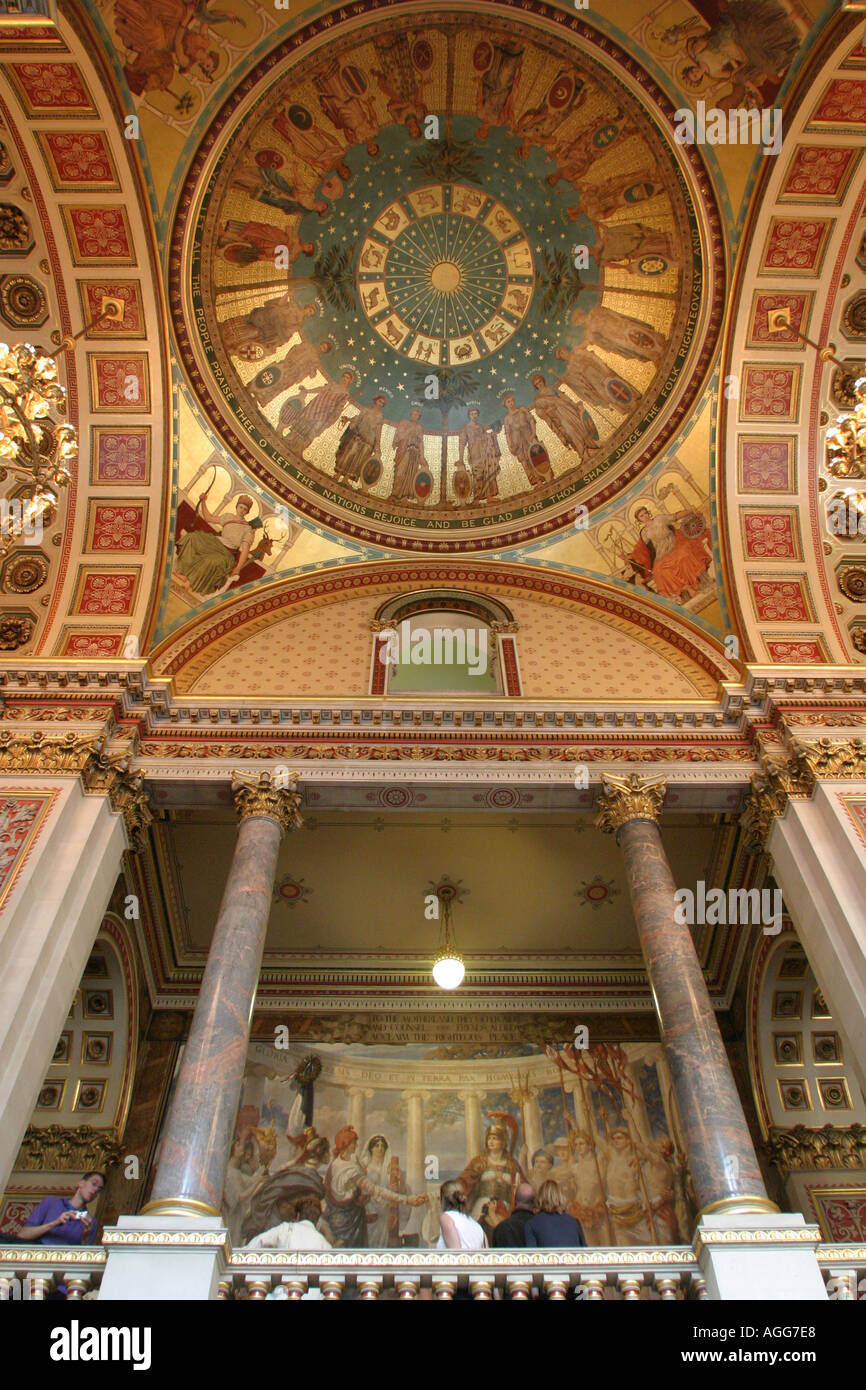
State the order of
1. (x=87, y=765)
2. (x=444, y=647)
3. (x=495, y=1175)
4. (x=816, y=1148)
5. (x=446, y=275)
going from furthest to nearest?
(x=446, y=275), (x=444, y=647), (x=816, y=1148), (x=495, y=1175), (x=87, y=765)

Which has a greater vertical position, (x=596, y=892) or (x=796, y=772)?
(x=596, y=892)

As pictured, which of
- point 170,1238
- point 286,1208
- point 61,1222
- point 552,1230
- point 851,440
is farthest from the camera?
point 286,1208

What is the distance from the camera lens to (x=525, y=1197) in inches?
440

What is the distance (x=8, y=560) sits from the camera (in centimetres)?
1252

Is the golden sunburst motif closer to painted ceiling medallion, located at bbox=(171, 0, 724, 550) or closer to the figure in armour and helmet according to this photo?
painted ceiling medallion, located at bbox=(171, 0, 724, 550)

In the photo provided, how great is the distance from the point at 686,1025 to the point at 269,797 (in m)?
4.41

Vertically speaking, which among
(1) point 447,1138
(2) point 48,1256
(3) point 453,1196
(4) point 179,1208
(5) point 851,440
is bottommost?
(2) point 48,1256

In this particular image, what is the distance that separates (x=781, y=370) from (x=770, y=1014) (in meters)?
7.79

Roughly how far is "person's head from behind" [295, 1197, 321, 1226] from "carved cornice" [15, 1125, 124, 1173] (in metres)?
2.08

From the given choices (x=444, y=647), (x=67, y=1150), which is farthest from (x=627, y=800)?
(x=67, y=1150)

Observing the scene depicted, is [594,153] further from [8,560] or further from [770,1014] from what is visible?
[770,1014]

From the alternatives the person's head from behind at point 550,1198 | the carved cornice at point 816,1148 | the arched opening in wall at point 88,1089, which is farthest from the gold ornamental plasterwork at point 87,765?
the carved cornice at point 816,1148

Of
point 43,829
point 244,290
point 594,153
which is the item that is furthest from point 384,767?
point 594,153

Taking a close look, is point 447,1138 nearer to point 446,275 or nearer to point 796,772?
point 796,772
